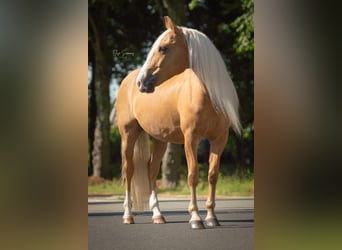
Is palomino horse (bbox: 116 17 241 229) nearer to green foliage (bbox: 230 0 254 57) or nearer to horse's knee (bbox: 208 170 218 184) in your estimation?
horse's knee (bbox: 208 170 218 184)

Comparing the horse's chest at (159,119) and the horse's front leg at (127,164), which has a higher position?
the horse's chest at (159,119)

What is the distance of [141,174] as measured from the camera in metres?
6.73

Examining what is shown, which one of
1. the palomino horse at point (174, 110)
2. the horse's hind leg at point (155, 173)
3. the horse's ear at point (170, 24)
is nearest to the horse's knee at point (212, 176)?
the palomino horse at point (174, 110)

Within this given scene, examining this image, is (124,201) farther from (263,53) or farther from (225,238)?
(263,53)

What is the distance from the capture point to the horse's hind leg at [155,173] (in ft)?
21.7

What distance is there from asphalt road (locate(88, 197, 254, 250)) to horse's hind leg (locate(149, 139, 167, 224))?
0.18ft

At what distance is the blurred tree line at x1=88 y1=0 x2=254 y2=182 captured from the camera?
20.9 ft

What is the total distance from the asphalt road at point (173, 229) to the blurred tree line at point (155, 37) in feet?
1.03

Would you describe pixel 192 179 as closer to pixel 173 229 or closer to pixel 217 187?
pixel 217 187

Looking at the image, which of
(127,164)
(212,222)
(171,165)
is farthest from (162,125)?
(212,222)

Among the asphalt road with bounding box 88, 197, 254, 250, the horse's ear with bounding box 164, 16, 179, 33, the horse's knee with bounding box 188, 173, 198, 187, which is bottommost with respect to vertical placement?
the asphalt road with bounding box 88, 197, 254, 250

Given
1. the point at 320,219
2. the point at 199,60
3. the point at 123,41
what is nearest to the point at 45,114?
the point at 123,41

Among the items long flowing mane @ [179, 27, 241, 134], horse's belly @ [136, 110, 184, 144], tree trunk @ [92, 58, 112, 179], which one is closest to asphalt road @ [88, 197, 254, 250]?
tree trunk @ [92, 58, 112, 179]

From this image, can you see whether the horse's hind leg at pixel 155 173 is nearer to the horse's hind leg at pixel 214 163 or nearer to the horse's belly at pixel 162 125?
the horse's belly at pixel 162 125
